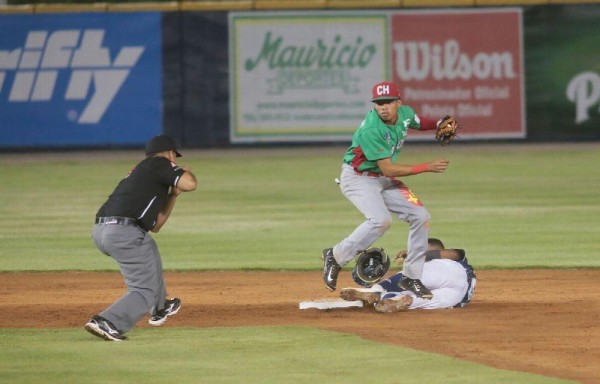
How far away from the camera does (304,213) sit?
20.0 meters

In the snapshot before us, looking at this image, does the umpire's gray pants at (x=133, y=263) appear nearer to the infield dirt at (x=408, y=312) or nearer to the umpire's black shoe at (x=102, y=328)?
the umpire's black shoe at (x=102, y=328)

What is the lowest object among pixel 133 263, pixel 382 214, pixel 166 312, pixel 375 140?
pixel 166 312

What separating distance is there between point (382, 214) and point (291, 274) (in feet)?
10.0

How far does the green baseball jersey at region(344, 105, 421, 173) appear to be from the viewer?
1174cm

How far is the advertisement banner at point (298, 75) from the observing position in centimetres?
2773

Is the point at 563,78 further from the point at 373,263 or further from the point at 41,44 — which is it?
the point at 373,263

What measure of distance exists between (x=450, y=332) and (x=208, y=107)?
1771 centimetres

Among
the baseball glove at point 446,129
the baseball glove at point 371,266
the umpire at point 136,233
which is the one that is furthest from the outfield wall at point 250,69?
the umpire at point 136,233

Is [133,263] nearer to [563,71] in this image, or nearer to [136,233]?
[136,233]

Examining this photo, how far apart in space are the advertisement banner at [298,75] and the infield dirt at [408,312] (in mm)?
13123

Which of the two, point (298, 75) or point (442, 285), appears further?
point (298, 75)

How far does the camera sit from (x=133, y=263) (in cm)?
1023

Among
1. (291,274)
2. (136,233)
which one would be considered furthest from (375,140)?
(291,274)

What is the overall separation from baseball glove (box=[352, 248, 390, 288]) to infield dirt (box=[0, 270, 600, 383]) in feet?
1.36
